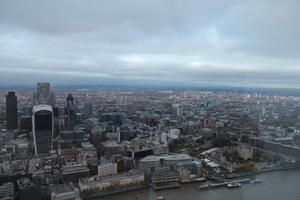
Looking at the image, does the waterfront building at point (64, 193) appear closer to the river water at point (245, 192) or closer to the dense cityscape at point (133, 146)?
the dense cityscape at point (133, 146)

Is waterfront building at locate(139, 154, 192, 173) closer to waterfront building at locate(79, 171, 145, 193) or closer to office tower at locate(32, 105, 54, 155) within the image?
waterfront building at locate(79, 171, 145, 193)

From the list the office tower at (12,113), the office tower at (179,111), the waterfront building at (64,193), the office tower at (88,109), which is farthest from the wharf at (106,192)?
the office tower at (88,109)

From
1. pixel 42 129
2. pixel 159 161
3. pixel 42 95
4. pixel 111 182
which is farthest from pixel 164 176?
pixel 42 95

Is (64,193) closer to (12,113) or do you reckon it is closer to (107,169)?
(107,169)

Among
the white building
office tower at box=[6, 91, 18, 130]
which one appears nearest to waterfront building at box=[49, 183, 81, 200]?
the white building

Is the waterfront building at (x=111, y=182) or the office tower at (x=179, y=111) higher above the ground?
the office tower at (x=179, y=111)

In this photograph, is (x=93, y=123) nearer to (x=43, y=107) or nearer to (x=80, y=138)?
(x=80, y=138)

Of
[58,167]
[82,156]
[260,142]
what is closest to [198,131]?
[260,142]
